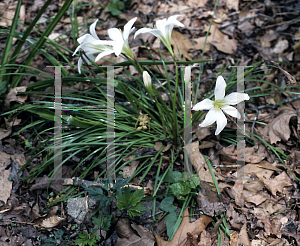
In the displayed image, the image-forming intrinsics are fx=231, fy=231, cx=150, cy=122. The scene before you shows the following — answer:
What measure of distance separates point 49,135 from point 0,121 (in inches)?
17.8

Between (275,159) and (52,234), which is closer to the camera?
(52,234)

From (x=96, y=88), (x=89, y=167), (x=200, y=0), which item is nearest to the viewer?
(x=89, y=167)

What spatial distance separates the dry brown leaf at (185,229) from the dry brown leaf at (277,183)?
0.55m

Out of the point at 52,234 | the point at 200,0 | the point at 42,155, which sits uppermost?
the point at 200,0

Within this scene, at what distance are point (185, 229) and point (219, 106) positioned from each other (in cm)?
88

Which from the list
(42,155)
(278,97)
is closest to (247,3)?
(278,97)

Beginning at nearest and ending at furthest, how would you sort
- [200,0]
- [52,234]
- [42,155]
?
1. [52,234]
2. [42,155]
3. [200,0]

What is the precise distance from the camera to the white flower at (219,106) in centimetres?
131

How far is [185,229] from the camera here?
1.60 meters

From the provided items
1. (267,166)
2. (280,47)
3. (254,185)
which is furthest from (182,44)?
(254,185)

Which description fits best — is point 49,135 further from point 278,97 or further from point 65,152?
point 278,97

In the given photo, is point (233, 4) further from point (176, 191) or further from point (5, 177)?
point (5, 177)

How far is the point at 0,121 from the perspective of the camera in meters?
2.10

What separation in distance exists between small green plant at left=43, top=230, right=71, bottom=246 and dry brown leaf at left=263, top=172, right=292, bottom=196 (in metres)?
1.54
